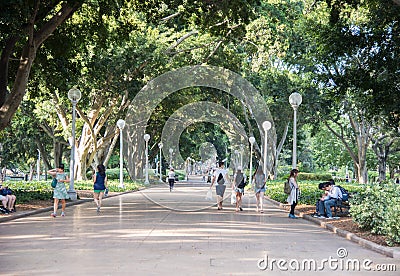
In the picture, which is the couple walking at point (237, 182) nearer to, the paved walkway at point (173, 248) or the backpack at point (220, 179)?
the backpack at point (220, 179)

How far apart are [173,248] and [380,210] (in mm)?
4841

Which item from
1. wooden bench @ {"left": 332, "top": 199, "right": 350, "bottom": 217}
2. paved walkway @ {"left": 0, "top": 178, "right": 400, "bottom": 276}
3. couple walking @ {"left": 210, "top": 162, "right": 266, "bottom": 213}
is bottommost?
paved walkway @ {"left": 0, "top": 178, "right": 400, "bottom": 276}

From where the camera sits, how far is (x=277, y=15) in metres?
30.2

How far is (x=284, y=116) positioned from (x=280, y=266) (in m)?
33.7

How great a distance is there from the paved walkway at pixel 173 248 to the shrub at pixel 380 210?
67cm

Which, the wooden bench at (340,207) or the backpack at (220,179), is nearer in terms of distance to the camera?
the wooden bench at (340,207)

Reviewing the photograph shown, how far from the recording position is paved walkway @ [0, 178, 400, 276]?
848cm

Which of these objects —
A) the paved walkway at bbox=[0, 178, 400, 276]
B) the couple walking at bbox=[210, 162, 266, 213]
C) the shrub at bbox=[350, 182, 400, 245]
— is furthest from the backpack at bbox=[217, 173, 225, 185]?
the shrub at bbox=[350, 182, 400, 245]

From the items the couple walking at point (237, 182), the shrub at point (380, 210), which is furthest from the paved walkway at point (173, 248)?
the couple walking at point (237, 182)

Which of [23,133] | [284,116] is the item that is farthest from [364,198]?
[23,133]

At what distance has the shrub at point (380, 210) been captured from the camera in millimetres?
11070

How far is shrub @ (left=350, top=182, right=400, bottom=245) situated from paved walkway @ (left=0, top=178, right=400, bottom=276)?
0.67 m

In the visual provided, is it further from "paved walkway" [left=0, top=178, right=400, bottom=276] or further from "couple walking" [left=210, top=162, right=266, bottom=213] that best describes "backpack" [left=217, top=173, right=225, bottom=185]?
"paved walkway" [left=0, top=178, right=400, bottom=276]

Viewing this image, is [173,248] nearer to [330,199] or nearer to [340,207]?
[330,199]
